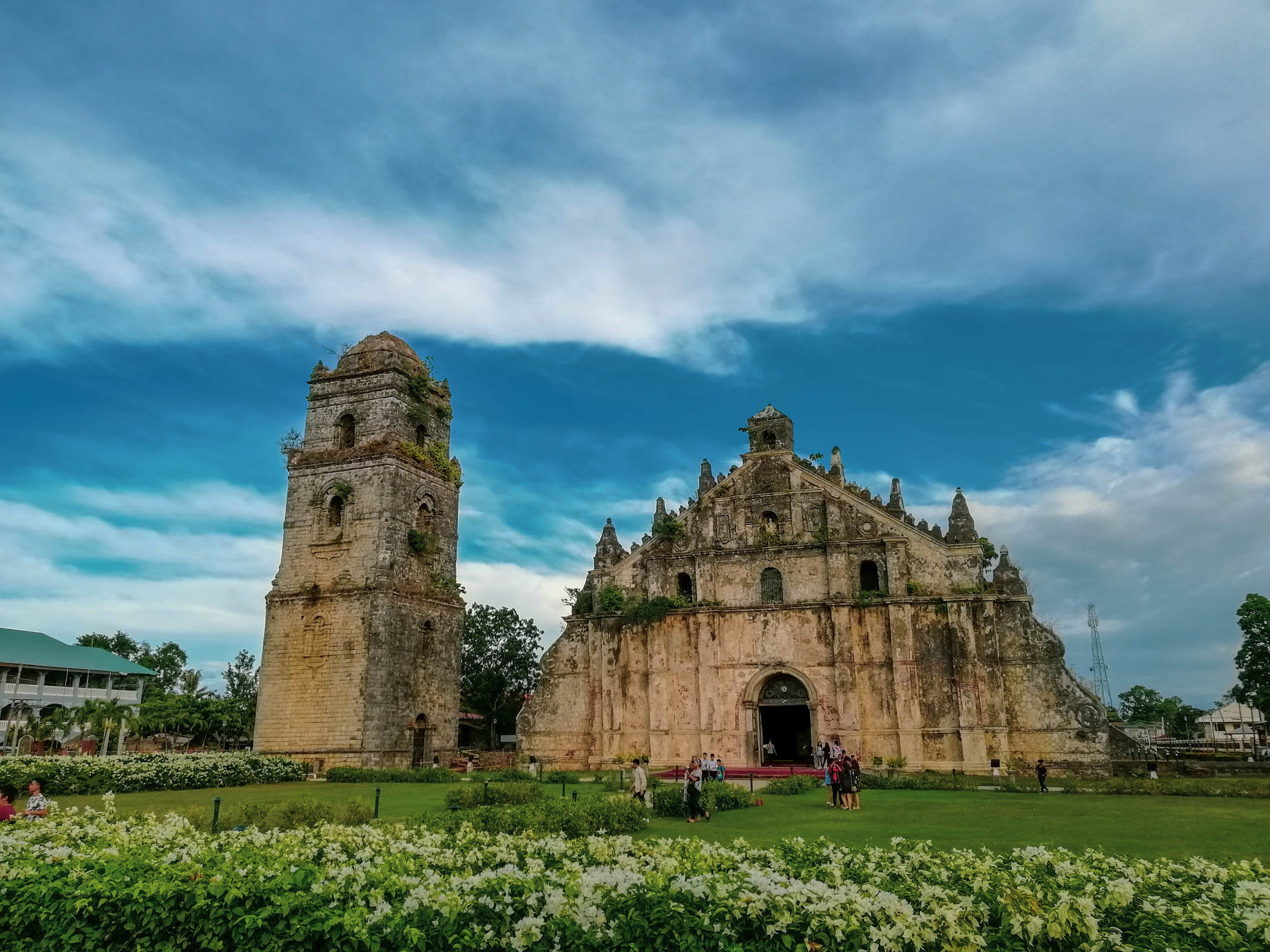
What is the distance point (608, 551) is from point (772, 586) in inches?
264

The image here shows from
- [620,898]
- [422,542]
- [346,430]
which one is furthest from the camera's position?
[346,430]

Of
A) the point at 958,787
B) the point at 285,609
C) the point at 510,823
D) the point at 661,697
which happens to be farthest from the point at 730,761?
the point at 510,823

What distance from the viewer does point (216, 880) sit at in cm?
680

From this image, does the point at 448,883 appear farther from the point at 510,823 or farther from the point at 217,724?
the point at 217,724

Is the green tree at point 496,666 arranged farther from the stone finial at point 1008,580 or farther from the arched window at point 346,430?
the stone finial at point 1008,580

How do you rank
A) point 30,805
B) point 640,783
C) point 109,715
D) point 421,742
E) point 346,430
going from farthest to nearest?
point 109,715 → point 346,430 → point 421,742 → point 640,783 → point 30,805

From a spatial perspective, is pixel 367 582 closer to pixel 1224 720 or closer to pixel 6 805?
pixel 6 805

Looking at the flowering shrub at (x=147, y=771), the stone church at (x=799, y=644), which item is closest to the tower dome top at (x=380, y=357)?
the stone church at (x=799, y=644)

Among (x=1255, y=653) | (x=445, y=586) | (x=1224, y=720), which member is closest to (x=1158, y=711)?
(x=1224, y=720)

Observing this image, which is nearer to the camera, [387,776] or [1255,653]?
[387,776]

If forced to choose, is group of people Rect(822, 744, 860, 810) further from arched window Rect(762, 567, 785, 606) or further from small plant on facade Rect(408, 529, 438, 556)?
small plant on facade Rect(408, 529, 438, 556)

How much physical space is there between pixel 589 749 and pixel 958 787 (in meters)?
13.7

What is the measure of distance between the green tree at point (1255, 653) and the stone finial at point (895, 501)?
2203 centimetres

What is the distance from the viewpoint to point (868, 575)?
111 ft
